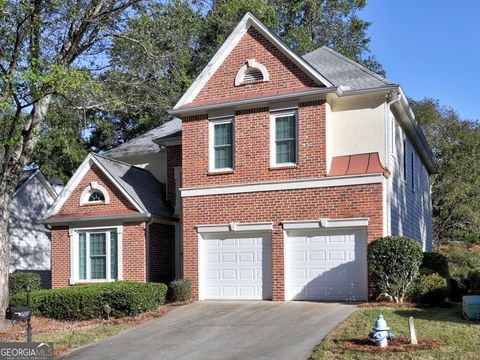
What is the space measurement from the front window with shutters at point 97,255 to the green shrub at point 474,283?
35.8ft

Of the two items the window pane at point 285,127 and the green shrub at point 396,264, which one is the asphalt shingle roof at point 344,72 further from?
the green shrub at point 396,264

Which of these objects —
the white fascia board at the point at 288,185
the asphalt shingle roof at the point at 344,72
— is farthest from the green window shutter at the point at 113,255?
the asphalt shingle roof at the point at 344,72

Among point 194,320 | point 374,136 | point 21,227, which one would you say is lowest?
point 194,320

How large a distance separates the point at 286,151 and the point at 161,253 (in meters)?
5.97

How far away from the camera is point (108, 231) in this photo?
20.7m

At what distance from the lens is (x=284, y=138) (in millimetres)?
18172

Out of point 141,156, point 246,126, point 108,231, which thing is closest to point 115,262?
point 108,231

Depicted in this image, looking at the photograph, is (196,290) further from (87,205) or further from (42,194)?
(42,194)

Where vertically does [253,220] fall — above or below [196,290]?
above

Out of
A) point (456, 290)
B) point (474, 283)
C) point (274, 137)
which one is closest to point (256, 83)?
point (274, 137)

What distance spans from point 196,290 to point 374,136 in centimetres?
700

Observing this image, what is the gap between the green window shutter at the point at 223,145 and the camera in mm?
18880

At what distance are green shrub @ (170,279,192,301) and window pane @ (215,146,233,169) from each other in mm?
3703

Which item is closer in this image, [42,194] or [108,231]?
[108,231]
